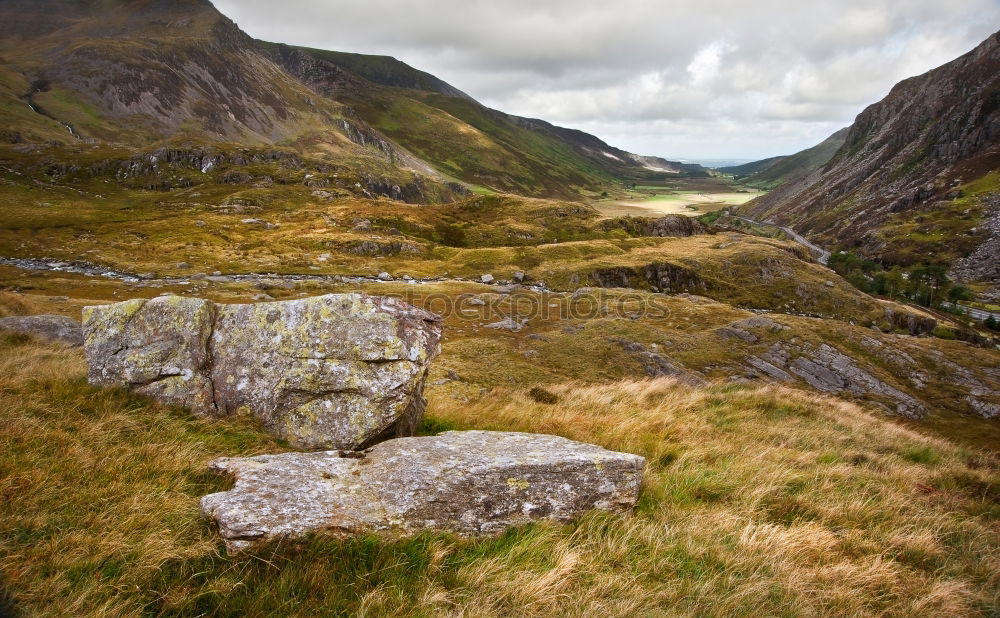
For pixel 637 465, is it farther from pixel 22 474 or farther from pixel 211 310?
pixel 211 310

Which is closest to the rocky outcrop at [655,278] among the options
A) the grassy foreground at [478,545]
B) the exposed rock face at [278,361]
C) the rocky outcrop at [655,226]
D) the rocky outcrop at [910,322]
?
the rocky outcrop at [910,322]

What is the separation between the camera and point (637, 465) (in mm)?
7840

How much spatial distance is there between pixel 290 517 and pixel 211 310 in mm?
6923

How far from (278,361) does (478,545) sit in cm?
619

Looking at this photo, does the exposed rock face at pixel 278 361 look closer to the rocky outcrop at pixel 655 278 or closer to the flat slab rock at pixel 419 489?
the flat slab rock at pixel 419 489

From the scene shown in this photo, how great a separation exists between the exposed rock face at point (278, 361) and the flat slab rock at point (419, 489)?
1873 mm

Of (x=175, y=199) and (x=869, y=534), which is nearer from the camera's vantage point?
(x=869, y=534)

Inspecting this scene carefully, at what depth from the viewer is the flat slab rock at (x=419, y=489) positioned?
5.78 m

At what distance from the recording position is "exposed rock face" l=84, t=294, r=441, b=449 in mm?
9383

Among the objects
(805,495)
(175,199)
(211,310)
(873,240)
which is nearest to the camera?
(805,495)

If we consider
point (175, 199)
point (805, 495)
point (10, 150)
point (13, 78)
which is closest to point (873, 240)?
point (805, 495)

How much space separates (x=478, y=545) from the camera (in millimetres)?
6297

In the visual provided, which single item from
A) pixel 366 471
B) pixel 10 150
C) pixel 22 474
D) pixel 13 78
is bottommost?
pixel 366 471

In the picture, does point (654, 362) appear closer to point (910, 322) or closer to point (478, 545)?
point (478, 545)
